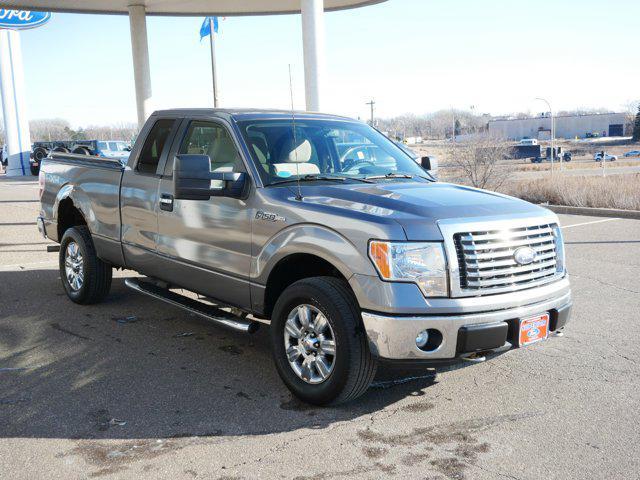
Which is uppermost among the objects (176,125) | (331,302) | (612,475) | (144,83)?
(144,83)

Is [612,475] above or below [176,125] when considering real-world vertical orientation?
below

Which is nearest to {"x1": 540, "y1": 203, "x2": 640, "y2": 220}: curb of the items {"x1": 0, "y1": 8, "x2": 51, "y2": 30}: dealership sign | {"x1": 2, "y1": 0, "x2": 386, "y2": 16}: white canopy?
{"x1": 2, "y1": 0, "x2": 386, "y2": 16}: white canopy

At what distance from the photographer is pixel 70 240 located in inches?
293

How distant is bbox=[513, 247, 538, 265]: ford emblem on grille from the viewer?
4.41 metres

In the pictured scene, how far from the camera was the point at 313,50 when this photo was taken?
1681cm

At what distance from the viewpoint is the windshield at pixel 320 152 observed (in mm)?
5270

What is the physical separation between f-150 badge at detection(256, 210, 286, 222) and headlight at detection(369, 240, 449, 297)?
0.95 metres

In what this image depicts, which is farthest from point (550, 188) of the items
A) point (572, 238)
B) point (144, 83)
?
point (144, 83)

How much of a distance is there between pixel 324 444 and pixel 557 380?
2.02 meters

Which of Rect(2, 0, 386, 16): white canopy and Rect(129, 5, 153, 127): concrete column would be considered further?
Rect(129, 5, 153, 127): concrete column

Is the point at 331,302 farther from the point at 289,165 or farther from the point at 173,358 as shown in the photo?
the point at 173,358

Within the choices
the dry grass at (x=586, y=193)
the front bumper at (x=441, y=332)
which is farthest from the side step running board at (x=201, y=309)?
the dry grass at (x=586, y=193)

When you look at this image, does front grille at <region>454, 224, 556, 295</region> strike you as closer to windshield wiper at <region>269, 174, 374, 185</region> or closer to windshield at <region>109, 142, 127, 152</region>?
windshield wiper at <region>269, 174, 374, 185</region>

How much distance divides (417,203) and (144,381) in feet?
7.95
